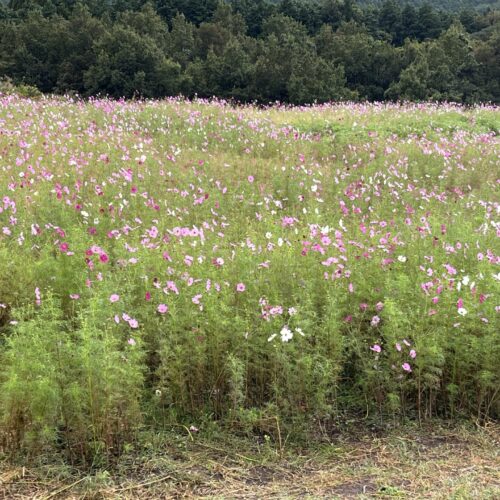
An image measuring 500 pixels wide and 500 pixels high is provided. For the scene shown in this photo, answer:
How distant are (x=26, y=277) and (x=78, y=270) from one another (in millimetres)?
366

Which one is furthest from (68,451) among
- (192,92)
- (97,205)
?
(192,92)

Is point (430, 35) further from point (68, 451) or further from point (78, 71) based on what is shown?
point (68, 451)

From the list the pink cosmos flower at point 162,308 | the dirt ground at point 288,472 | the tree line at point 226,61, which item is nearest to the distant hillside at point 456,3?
the tree line at point 226,61

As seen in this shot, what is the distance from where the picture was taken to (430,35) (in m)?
45.6

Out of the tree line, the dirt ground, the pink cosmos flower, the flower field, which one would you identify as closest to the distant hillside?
the tree line

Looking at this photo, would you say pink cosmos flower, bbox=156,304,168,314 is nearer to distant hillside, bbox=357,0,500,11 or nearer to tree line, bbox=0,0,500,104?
tree line, bbox=0,0,500,104

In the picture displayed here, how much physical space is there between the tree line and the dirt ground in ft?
84.6

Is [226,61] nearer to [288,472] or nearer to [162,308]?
[162,308]

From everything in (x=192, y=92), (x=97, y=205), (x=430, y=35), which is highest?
(x=430, y=35)

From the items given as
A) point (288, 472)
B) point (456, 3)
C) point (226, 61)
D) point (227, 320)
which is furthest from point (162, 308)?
point (456, 3)

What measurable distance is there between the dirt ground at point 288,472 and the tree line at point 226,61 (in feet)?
84.6

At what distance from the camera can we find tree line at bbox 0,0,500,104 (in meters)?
27.6

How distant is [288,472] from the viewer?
111 inches

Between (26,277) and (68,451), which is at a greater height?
(26,277)
